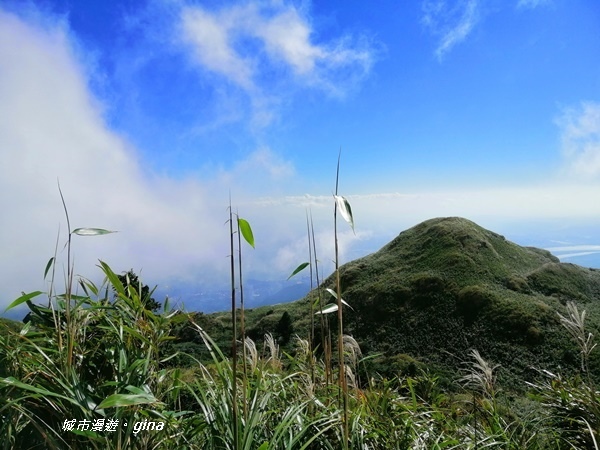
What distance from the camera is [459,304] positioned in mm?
31406

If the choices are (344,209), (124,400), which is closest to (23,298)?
(124,400)

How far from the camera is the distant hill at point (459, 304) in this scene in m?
25.4

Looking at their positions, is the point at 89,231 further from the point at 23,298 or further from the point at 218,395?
the point at 218,395

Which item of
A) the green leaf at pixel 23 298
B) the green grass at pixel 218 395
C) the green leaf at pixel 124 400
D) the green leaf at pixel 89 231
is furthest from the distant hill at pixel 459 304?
the green leaf at pixel 124 400

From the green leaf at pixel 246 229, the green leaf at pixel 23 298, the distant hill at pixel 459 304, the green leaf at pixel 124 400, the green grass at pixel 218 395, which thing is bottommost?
the distant hill at pixel 459 304

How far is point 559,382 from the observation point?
3797 millimetres

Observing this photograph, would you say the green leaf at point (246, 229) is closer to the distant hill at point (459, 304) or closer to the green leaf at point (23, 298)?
the green leaf at point (23, 298)

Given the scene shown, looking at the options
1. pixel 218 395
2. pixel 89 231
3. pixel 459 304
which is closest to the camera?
pixel 89 231

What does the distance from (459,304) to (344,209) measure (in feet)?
109

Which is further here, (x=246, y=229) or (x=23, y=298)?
(x=23, y=298)

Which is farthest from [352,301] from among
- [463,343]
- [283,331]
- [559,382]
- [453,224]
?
[559,382]

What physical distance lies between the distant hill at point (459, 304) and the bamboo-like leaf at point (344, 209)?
21.0 metres

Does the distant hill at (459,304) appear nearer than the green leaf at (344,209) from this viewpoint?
No

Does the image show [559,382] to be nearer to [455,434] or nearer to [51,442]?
[455,434]
